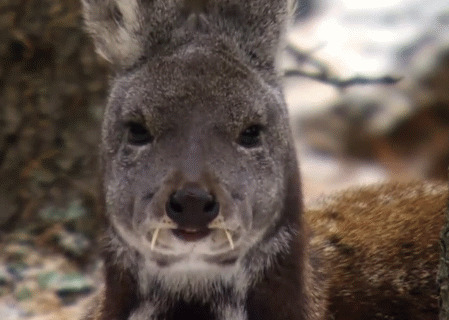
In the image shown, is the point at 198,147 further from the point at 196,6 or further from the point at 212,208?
the point at 196,6

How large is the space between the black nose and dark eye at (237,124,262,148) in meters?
0.48

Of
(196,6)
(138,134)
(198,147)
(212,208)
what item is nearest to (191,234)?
(212,208)

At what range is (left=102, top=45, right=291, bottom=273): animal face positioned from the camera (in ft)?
13.9

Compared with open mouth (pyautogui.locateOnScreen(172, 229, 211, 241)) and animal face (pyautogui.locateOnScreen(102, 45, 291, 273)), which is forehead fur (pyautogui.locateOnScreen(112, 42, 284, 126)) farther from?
open mouth (pyautogui.locateOnScreen(172, 229, 211, 241))

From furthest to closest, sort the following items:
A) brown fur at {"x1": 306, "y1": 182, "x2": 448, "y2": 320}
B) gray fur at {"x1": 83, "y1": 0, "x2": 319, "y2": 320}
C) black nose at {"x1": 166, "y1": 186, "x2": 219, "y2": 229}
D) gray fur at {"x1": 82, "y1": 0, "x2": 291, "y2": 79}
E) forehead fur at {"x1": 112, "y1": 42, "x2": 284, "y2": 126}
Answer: brown fur at {"x1": 306, "y1": 182, "x2": 448, "y2": 320} → gray fur at {"x1": 82, "y1": 0, "x2": 291, "y2": 79} → forehead fur at {"x1": 112, "y1": 42, "x2": 284, "y2": 126} → gray fur at {"x1": 83, "y1": 0, "x2": 319, "y2": 320} → black nose at {"x1": 166, "y1": 186, "x2": 219, "y2": 229}

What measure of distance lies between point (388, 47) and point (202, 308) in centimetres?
668

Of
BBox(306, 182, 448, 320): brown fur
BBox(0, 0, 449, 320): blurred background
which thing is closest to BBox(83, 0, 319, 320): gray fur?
BBox(306, 182, 448, 320): brown fur

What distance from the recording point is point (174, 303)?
469 cm

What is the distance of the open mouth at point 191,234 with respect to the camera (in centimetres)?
419

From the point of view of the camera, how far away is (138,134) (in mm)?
4590

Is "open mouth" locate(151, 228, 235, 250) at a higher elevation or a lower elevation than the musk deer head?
lower

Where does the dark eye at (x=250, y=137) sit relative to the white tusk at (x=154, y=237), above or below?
above

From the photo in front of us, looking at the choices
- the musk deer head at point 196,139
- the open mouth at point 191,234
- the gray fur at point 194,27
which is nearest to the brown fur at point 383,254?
the musk deer head at point 196,139

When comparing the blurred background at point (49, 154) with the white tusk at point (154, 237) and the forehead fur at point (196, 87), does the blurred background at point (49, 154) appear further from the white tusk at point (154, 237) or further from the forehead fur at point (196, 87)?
the white tusk at point (154, 237)
